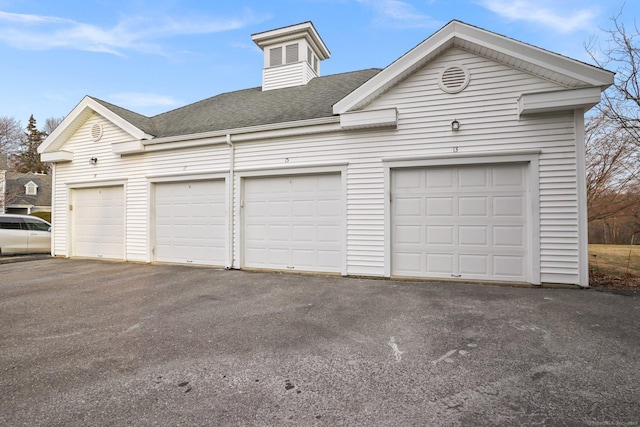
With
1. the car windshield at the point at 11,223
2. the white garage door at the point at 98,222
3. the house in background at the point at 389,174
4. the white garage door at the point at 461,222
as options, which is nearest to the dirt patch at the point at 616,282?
the house in background at the point at 389,174

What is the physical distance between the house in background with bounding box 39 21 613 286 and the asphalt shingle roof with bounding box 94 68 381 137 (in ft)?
0.28

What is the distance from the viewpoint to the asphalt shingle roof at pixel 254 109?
781 cm

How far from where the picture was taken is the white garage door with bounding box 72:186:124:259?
29.7 feet

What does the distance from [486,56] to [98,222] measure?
37.7 feet

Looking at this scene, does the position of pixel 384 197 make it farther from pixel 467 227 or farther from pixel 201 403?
pixel 201 403

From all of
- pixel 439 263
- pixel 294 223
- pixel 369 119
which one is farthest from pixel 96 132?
pixel 439 263

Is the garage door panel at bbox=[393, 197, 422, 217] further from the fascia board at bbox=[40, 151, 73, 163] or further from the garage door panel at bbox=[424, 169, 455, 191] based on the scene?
the fascia board at bbox=[40, 151, 73, 163]

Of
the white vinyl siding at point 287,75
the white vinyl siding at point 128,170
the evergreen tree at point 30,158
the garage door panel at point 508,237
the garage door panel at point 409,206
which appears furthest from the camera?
the evergreen tree at point 30,158

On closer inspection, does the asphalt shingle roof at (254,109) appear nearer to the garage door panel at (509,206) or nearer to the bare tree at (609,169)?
the garage door panel at (509,206)

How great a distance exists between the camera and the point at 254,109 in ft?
29.0

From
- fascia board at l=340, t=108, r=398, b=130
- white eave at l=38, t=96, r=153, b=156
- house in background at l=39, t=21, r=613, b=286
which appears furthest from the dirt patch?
white eave at l=38, t=96, r=153, b=156

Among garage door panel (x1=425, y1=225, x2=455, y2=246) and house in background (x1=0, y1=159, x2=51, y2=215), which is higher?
house in background (x1=0, y1=159, x2=51, y2=215)

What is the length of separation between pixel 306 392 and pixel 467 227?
4.90m

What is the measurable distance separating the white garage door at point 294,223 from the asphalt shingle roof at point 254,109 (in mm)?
1648
